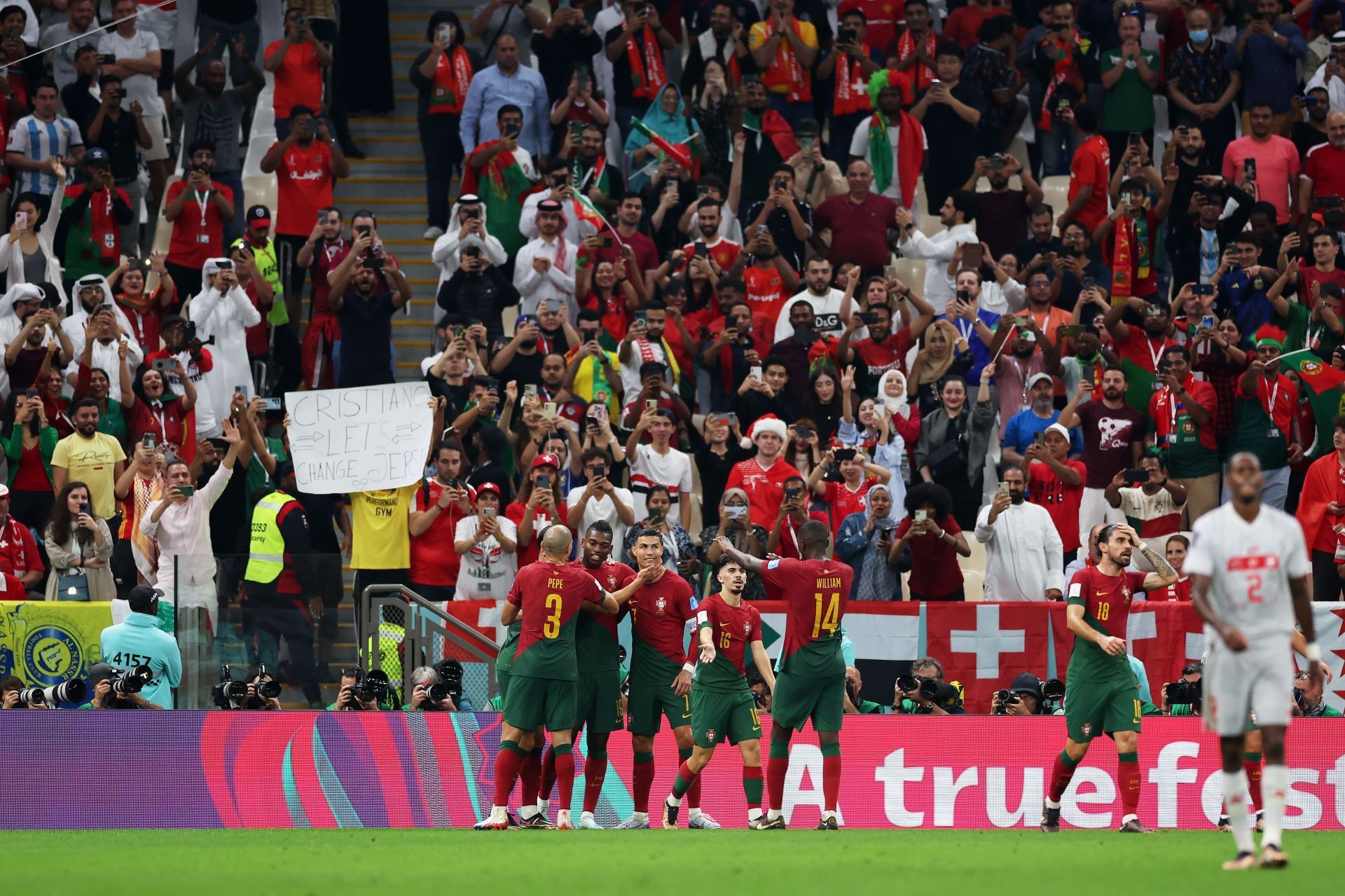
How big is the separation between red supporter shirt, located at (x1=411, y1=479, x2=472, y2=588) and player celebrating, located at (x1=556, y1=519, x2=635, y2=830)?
3.62 m

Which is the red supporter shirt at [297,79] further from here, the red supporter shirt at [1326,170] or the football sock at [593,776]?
the red supporter shirt at [1326,170]

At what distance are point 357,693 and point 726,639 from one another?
356 centimetres

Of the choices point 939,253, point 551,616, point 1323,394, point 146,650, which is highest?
point 939,253

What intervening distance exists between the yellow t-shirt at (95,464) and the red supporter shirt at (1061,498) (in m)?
9.08

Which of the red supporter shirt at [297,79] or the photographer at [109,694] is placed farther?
the red supporter shirt at [297,79]

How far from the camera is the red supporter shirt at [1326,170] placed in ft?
74.2

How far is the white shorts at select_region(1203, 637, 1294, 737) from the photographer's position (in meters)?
10.5

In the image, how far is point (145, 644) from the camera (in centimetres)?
1706

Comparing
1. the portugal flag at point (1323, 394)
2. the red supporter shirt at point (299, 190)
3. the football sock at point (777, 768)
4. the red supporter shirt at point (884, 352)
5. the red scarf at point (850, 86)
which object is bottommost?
the football sock at point (777, 768)

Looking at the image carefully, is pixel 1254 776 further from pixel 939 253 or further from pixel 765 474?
pixel 939 253

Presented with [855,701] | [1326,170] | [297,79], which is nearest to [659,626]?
[855,701]

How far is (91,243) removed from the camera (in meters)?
22.2

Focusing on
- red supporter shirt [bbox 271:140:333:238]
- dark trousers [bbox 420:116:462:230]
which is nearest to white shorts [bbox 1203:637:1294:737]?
red supporter shirt [bbox 271:140:333:238]

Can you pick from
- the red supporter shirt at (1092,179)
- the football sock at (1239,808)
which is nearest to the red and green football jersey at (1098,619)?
the football sock at (1239,808)
